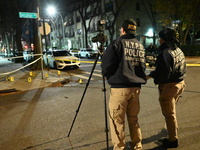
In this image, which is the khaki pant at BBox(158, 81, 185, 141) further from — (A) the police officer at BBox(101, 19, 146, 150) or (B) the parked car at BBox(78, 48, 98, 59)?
(B) the parked car at BBox(78, 48, 98, 59)

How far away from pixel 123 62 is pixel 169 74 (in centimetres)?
80

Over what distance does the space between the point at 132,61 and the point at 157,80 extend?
673mm

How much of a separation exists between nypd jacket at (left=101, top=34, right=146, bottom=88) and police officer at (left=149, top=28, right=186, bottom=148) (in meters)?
0.43

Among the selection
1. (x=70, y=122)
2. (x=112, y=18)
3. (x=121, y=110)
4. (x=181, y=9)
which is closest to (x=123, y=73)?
(x=121, y=110)

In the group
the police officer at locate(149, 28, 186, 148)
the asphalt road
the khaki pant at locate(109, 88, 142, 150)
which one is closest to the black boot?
the police officer at locate(149, 28, 186, 148)

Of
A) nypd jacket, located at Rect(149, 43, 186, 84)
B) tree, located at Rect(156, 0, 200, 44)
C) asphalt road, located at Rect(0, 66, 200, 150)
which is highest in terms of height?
tree, located at Rect(156, 0, 200, 44)

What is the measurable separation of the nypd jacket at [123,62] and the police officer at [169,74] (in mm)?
428

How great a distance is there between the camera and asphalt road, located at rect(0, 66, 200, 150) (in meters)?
3.26

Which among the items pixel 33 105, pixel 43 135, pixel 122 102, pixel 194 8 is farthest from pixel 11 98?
pixel 194 8

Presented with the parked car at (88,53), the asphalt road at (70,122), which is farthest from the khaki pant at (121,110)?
the parked car at (88,53)

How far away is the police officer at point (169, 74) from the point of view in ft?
9.05

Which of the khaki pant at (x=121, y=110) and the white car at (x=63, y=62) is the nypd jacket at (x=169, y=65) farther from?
the white car at (x=63, y=62)

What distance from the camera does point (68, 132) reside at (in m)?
3.68

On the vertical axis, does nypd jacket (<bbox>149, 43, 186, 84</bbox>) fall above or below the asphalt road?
above
